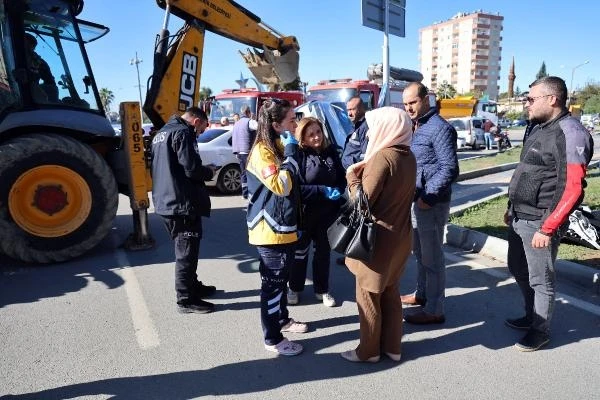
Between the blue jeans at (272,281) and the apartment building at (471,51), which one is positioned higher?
the apartment building at (471,51)

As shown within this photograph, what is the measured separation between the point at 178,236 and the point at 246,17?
170 inches

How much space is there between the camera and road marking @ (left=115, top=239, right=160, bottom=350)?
3260mm

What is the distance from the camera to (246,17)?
6.65 m

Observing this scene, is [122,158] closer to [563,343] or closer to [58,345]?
Result: [58,345]

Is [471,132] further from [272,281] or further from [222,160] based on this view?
[272,281]

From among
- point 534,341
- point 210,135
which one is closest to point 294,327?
point 534,341

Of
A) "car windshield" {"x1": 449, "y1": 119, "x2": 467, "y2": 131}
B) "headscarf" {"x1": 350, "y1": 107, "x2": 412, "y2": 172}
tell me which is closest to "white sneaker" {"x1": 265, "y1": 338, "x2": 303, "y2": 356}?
"headscarf" {"x1": 350, "y1": 107, "x2": 412, "y2": 172}

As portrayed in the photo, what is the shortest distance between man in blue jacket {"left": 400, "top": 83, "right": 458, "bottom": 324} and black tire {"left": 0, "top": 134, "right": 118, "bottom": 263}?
3603 millimetres

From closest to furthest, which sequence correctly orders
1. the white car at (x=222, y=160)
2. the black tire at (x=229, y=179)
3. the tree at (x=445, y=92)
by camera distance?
the white car at (x=222, y=160), the black tire at (x=229, y=179), the tree at (x=445, y=92)

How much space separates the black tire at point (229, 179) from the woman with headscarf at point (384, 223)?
6.66m

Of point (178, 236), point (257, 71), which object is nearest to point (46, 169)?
point (178, 236)

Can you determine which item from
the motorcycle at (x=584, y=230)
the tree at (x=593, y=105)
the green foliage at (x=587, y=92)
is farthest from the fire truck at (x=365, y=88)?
the green foliage at (x=587, y=92)

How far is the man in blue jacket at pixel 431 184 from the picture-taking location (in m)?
3.20

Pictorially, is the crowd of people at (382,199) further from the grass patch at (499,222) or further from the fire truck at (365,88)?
the fire truck at (365,88)
